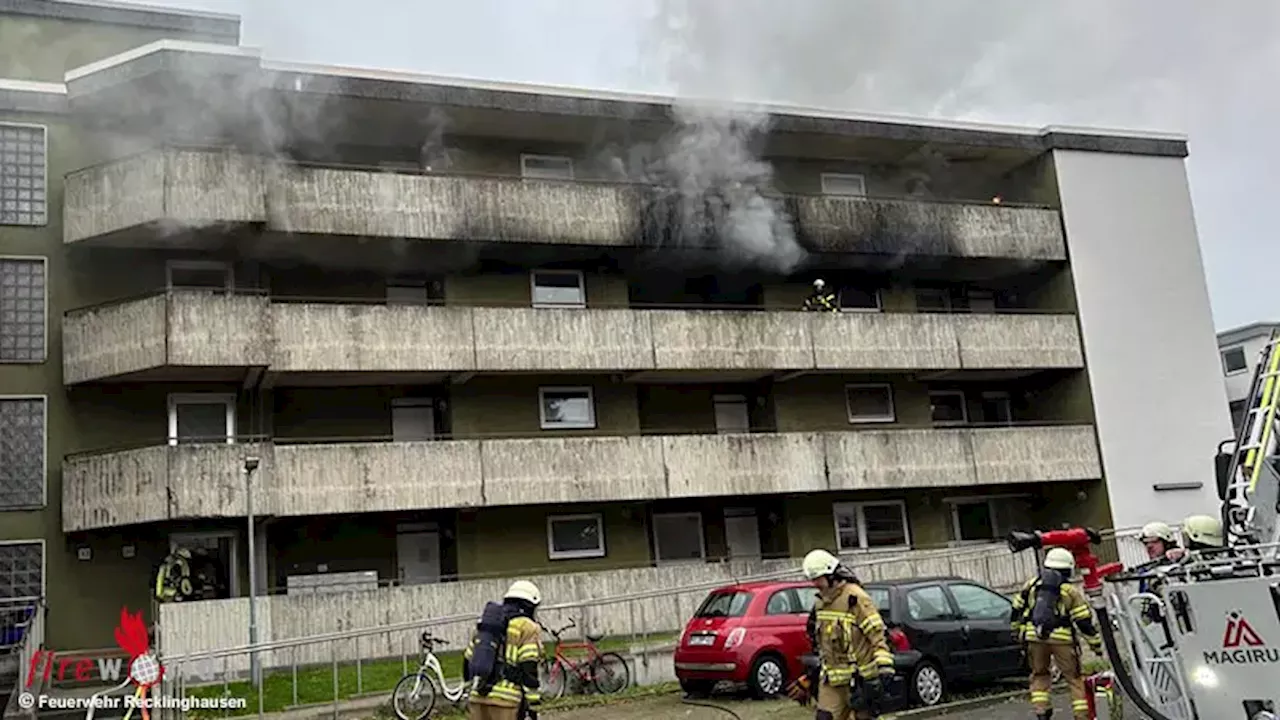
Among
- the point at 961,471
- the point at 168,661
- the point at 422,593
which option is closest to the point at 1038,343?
the point at 961,471

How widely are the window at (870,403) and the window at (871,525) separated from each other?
6.40 ft

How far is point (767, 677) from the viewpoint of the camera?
49.3 feet

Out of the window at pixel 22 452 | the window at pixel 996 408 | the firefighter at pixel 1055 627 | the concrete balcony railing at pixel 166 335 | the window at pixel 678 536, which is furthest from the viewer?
the window at pixel 996 408

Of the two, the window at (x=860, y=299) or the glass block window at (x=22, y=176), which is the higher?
the glass block window at (x=22, y=176)

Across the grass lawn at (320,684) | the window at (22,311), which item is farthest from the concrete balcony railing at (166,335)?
the grass lawn at (320,684)

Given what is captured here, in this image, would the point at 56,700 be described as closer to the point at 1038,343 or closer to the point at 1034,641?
the point at 1034,641

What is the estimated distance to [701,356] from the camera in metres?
24.4

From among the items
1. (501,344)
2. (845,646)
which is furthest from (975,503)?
(845,646)

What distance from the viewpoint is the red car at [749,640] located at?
15.0 metres

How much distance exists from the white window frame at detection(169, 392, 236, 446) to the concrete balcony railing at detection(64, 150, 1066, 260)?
3.17 meters

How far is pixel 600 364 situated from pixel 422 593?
5684mm

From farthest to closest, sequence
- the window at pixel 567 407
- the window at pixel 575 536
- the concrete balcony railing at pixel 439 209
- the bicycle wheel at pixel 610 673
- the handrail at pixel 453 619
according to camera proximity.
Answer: the window at pixel 567 407
the window at pixel 575 536
the concrete balcony railing at pixel 439 209
the bicycle wheel at pixel 610 673
the handrail at pixel 453 619

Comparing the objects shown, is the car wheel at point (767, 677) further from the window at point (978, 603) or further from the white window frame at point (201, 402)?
the white window frame at point (201, 402)

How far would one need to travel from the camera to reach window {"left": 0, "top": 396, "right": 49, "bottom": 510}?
68.1 feet
